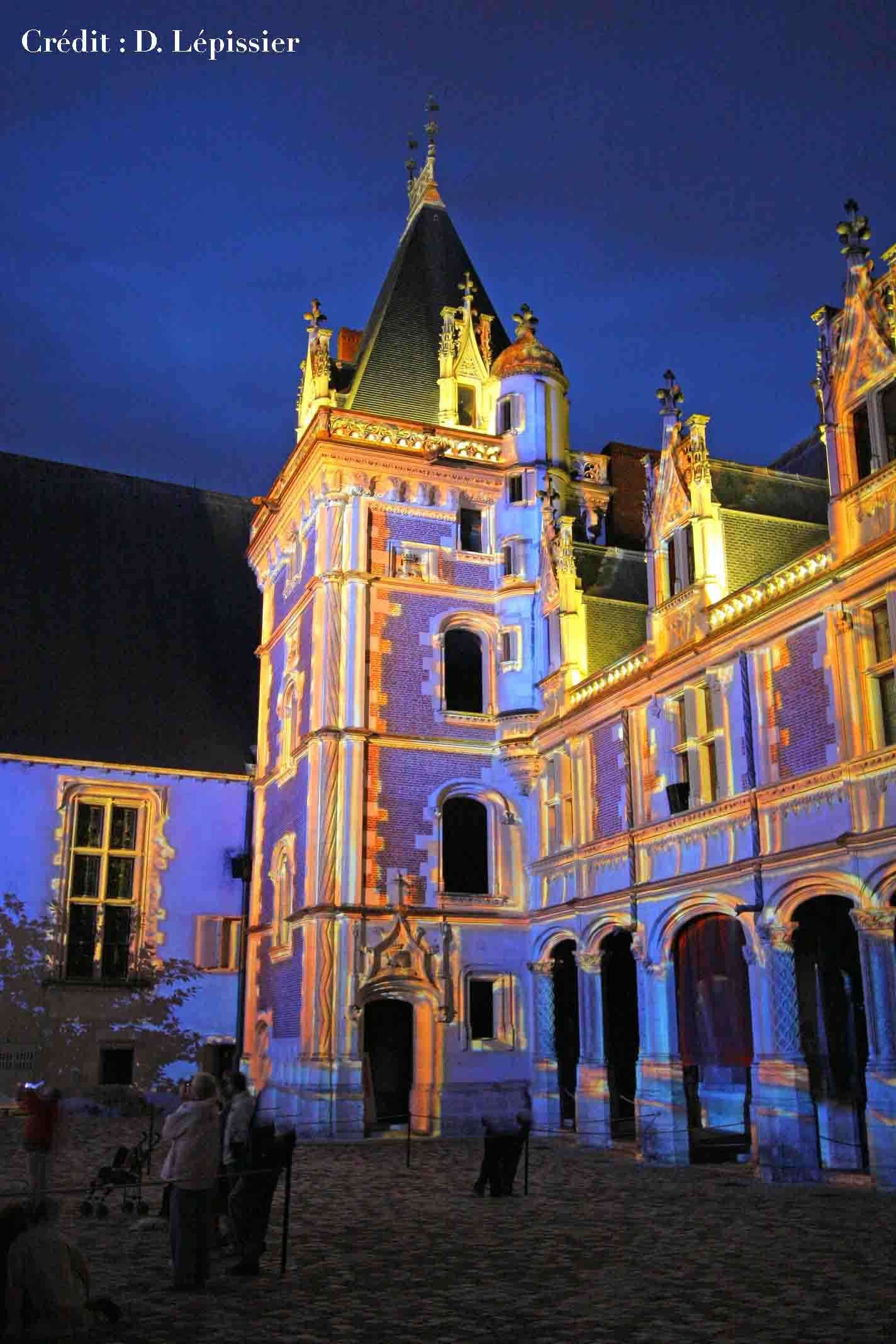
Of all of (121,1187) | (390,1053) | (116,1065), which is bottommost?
(121,1187)

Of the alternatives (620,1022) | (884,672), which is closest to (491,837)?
(620,1022)

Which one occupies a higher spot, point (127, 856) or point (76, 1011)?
point (127, 856)

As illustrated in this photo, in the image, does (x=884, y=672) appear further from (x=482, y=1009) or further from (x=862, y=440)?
(x=482, y=1009)

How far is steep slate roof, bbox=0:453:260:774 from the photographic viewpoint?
1361 inches

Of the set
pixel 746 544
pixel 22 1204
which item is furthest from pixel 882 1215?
pixel 746 544

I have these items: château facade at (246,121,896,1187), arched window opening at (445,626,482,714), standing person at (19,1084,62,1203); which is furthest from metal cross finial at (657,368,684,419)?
standing person at (19,1084,62,1203)

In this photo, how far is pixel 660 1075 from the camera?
2158 centimetres

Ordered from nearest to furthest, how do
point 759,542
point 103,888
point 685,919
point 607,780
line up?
point 685,919 < point 759,542 < point 607,780 < point 103,888

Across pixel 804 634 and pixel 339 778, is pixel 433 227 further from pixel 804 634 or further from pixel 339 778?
pixel 804 634

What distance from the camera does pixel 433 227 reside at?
1453 inches

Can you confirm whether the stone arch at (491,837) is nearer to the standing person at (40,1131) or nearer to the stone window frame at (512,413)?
the stone window frame at (512,413)

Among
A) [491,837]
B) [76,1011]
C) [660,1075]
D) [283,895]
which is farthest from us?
[76,1011]

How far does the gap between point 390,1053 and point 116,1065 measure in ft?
26.6

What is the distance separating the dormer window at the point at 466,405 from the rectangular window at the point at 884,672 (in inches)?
654
